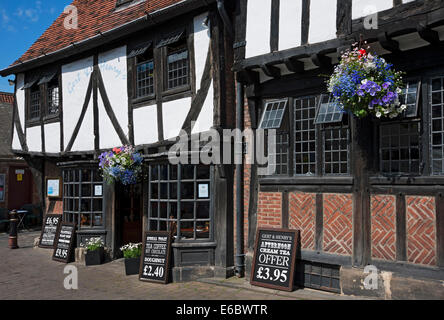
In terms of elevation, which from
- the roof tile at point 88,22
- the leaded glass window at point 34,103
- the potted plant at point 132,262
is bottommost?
the potted plant at point 132,262

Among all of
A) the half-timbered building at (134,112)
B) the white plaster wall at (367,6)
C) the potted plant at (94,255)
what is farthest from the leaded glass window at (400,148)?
the potted plant at (94,255)

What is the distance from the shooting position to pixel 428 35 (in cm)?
556

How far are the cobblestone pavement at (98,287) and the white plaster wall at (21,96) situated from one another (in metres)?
5.33

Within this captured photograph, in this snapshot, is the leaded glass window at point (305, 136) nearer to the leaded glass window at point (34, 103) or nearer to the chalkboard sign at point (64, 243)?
→ the chalkboard sign at point (64, 243)

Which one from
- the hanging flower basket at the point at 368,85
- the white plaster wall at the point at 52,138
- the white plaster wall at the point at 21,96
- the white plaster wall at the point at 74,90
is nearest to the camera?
the hanging flower basket at the point at 368,85

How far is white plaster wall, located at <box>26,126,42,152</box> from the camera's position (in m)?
12.8

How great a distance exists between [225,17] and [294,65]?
196 centimetres

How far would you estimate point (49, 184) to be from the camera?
13016mm

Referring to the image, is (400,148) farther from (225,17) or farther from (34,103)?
(34,103)

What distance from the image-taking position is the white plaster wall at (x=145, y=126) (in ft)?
31.1

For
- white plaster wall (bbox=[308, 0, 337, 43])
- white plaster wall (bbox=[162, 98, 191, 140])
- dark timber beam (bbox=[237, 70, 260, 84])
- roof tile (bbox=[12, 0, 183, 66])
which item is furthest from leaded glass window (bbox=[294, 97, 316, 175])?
roof tile (bbox=[12, 0, 183, 66])

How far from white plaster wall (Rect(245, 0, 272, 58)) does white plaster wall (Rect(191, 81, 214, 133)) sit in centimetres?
121

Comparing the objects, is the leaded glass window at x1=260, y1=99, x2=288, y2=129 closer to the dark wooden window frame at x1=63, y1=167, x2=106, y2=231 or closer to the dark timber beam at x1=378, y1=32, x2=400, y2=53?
the dark timber beam at x1=378, y1=32, x2=400, y2=53
